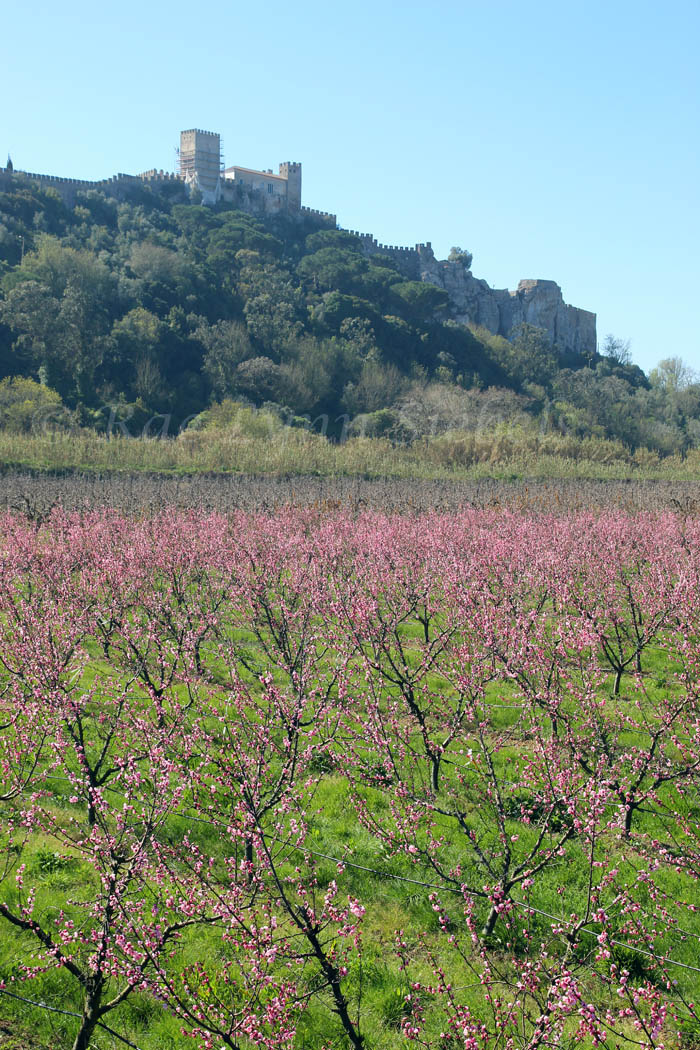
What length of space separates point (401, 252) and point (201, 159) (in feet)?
73.1

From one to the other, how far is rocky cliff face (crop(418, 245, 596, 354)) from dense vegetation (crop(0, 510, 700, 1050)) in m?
73.1

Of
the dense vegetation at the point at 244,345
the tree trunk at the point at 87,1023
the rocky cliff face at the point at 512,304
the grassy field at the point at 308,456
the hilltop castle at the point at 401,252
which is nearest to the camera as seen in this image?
the tree trunk at the point at 87,1023

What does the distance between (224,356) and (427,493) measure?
31.2 metres

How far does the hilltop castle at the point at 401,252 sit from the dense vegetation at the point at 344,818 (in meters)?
67.9

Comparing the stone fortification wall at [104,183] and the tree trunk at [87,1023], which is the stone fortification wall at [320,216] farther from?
the tree trunk at [87,1023]

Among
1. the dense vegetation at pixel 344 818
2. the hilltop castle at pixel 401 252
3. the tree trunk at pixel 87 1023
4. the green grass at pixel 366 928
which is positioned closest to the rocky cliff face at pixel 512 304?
the hilltop castle at pixel 401 252

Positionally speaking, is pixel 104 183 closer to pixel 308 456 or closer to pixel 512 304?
pixel 512 304

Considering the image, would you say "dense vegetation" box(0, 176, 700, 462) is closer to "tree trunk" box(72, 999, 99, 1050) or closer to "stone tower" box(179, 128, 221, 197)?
"stone tower" box(179, 128, 221, 197)

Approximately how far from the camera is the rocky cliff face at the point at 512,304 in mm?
80250

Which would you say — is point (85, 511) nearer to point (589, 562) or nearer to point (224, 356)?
point (589, 562)

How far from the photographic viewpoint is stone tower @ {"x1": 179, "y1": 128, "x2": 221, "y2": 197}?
250ft

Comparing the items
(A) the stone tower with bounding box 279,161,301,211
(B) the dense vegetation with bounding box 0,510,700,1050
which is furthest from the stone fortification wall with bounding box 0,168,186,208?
(B) the dense vegetation with bounding box 0,510,700,1050

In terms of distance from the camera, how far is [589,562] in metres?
9.80

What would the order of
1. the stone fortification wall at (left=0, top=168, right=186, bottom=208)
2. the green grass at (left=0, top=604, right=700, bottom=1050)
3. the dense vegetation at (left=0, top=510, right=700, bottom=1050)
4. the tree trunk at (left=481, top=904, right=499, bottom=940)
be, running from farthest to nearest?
the stone fortification wall at (left=0, top=168, right=186, bottom=208), the tree trunk at (left=481, top=904, right=499, bottom=940), the green grass at (left=0, top=604, right=700, bottom=1050), the dense vegetation at (left=0, top=510, right=700, bottom=1050)
